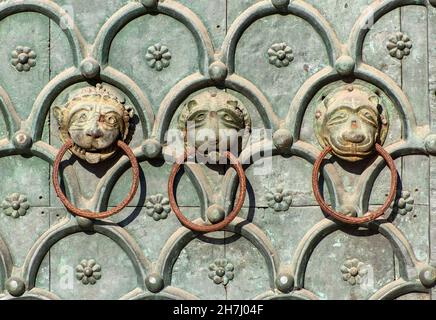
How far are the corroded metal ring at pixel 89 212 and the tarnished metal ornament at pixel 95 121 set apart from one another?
0.07m

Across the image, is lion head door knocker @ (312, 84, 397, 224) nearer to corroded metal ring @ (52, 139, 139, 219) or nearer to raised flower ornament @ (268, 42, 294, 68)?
raised flower ornament @ (268, 42, 294, 68)

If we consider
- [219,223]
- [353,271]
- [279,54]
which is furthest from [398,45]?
[219,223]

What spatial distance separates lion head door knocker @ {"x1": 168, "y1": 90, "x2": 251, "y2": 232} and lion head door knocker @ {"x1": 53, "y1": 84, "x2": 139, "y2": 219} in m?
0.31

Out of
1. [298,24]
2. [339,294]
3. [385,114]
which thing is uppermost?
[298,24]

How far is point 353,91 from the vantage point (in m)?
6.49

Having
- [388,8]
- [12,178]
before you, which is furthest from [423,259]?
[12,178]

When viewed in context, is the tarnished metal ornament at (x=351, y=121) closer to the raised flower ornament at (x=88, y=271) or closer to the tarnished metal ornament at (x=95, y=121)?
the tarnished metal ornament at (x=95, y=121)

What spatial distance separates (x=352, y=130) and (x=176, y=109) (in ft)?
3.28

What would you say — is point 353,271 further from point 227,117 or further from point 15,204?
point 15,204

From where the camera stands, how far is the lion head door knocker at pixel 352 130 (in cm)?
634

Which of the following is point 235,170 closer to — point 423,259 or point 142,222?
point 142,222

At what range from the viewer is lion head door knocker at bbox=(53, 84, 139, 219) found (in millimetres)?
6379

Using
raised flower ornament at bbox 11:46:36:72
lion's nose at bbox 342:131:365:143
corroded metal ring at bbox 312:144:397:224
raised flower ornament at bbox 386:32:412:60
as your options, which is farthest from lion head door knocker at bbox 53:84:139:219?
raised flower ornament at bbox 386:32:412:60

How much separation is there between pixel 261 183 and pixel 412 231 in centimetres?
89
